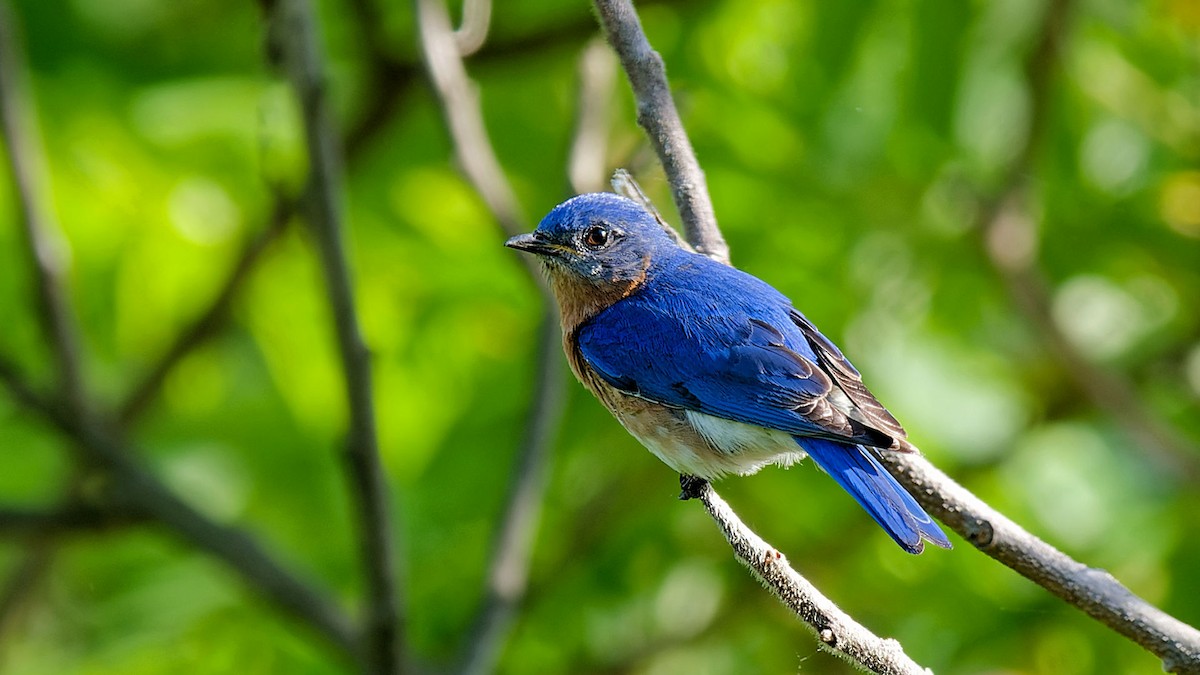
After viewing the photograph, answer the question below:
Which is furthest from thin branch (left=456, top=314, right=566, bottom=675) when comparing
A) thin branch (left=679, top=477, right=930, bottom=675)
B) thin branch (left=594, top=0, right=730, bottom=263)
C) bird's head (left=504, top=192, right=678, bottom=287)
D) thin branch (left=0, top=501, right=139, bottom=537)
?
thin branch (left=679, top=477, right=930, bottom=675)

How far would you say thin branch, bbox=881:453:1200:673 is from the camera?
2854 mm

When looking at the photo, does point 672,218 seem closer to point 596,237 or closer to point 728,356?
point 596,237

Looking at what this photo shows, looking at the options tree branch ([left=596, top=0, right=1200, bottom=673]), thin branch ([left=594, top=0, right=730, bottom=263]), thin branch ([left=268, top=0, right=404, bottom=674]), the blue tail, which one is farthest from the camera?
thin branch ([left=268, top=0, right=404, bottom=674])

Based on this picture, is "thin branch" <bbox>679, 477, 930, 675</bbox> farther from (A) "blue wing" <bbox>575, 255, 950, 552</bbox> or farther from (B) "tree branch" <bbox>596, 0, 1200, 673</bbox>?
(A) "blue wing" <bbox>575, 255, 950, 552</bbox>

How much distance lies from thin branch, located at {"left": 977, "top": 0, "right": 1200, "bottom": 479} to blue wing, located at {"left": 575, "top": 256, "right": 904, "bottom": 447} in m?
1.43

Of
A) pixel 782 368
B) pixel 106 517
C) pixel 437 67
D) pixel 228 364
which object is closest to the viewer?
pixel 782 368

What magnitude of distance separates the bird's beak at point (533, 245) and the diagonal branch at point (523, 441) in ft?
0.94

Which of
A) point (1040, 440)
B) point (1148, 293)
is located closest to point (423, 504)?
point (1040, 440)

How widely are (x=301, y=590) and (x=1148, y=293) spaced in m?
3.40

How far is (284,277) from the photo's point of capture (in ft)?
17.3

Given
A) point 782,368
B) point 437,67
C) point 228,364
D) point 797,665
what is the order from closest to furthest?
point 782,368 → point 437,67 → point 797,665 → point 228,364

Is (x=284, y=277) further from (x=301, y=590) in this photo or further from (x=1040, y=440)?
(x=1040, y=440)

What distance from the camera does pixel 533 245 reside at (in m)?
4.05

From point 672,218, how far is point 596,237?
129 centimetres
